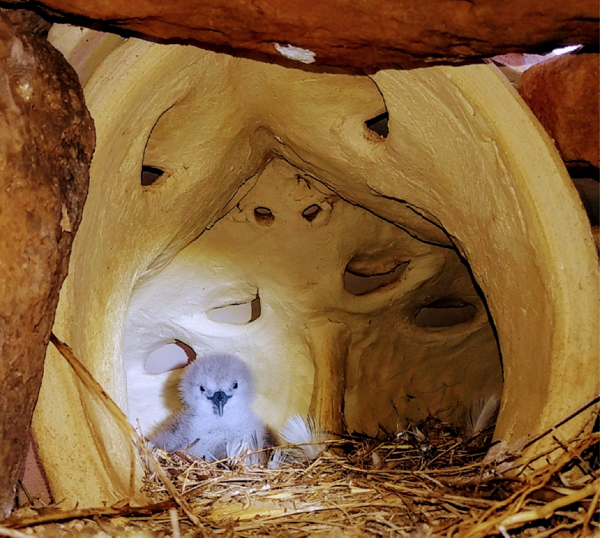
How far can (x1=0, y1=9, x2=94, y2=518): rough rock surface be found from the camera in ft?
3.53

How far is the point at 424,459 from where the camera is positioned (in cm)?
193

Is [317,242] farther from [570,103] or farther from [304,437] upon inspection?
[570,103]

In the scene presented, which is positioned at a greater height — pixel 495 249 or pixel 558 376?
pixel 495 249

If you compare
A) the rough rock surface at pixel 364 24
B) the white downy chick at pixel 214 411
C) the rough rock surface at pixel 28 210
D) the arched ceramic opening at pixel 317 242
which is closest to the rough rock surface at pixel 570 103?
the arched ceramic opening at pixel 317 242

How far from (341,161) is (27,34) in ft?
3.23

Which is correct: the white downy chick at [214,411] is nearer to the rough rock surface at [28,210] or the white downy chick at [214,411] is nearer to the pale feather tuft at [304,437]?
the pale feather tuft at [304,437]

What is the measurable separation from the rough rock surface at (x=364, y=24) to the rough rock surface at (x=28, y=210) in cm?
12

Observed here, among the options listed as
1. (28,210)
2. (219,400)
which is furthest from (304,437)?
(28,210)

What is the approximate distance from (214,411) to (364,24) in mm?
2075

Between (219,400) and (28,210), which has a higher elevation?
(28,210)

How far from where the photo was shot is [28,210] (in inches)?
43.4

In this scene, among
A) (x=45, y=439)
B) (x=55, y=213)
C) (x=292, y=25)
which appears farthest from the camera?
(x=45, y=439)

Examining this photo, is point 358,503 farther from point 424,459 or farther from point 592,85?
point 592,85

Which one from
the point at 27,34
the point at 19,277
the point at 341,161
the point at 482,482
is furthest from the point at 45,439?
the point at 341,161
